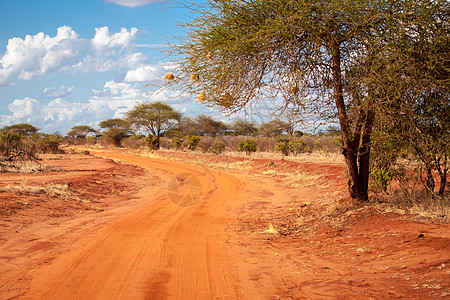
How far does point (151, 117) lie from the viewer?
44.6 metres

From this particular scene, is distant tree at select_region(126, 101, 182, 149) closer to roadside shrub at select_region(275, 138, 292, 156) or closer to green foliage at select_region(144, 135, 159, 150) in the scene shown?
green foliage at select_region(144, 135, 159, 150)

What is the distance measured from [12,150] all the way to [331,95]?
21.1 m

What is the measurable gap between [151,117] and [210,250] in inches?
1573

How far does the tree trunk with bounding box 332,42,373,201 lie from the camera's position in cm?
Answer: 667

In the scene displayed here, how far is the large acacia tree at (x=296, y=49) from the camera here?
229 inches

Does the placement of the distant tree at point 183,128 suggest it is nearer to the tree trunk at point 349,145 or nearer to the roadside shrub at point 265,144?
the roadside shrub at point 265,144

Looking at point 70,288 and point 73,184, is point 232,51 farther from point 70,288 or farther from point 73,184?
point 73,184

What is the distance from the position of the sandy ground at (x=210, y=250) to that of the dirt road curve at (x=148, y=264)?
16mm

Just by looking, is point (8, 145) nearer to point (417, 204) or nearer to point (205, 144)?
point (205, 144)

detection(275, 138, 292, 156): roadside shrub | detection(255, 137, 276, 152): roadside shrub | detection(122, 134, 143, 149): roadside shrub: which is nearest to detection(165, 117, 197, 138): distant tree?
detection(122, 134, 143, 149): roadside shrub

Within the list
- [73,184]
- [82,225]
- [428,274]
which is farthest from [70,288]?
[73,184]

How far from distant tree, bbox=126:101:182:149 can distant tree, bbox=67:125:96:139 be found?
2866cm

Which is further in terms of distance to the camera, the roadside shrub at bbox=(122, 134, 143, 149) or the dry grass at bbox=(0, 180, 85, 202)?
Result: the roadside shrub at bbox=(122, 134, 143, 149)

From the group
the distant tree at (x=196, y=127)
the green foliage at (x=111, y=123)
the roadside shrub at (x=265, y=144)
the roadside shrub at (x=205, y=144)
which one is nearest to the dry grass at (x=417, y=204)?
the roadside shrub at (x=265, y=144)
